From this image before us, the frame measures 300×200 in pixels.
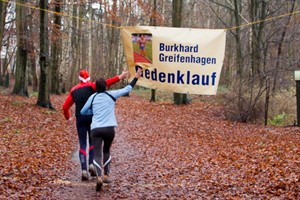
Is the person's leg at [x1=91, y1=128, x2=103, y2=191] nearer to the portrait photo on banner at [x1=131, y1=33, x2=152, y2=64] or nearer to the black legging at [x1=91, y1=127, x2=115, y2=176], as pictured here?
the black legging at [x1=91, y1=127, x2=115, y2=176]

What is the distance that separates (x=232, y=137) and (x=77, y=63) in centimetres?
3396

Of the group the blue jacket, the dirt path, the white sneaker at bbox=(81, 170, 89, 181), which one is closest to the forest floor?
the dirt path

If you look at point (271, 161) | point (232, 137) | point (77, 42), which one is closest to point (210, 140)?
point (232, 137)

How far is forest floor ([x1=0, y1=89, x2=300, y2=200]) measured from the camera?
320 inches

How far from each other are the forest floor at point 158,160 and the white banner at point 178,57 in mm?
2014

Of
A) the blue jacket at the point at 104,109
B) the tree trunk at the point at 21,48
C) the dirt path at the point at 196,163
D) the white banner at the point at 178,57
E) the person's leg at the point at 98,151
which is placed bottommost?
the dirt path at the point at 196,163

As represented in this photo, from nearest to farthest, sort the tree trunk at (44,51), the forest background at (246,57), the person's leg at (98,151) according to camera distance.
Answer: the person's leg at (98,151), the forest background at (246,57), the tree trunk at (44,51)

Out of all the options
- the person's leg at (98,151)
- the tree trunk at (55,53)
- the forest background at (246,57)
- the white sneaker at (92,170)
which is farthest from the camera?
the tree trunk at (55,53)

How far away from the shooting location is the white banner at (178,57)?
9.80 metres

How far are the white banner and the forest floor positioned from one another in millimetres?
2014

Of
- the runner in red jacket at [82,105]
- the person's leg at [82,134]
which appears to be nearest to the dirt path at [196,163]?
the person's leg at [82,134]

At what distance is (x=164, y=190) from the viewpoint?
332 inches

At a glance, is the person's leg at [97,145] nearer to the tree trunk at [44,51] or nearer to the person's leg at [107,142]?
the person's leg at [107,142]

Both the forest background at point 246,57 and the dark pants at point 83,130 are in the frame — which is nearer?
the dark pants at point 83,130
